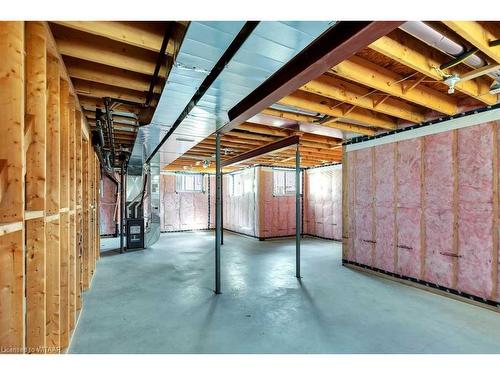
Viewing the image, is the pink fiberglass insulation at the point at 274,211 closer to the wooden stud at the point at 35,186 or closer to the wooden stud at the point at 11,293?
the wooden stud at the point at 35,186

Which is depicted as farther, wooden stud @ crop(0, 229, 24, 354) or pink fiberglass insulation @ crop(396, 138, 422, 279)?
pink fiberglass insulation @ crop(396, 138, 422, 279)

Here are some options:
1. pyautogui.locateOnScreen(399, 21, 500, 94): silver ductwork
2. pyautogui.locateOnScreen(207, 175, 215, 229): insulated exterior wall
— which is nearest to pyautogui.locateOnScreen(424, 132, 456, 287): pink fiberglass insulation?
pyautogui.locateOnScreen(399, 21, 500, 94): silver ductwork

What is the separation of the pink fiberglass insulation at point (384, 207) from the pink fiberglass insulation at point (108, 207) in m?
7.84

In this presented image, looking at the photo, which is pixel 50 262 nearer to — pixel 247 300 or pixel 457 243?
pixel 247 300

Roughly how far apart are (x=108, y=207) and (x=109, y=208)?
0.04m

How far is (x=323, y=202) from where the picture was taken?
28.6 ft

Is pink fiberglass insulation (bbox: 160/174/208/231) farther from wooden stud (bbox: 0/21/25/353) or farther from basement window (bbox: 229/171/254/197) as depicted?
wooden stud (bbox: 0/21/25/353)

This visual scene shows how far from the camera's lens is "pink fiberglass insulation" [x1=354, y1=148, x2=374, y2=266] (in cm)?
480

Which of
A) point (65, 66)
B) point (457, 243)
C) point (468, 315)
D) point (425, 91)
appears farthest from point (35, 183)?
point (457, 243)

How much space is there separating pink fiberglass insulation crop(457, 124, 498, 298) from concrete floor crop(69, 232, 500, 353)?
15.2 inches

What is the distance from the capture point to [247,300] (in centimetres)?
346

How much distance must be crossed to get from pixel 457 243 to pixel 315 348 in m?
2.60

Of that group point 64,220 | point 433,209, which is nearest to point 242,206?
point 433,209

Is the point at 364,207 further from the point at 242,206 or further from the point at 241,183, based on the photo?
the point at 241,183
